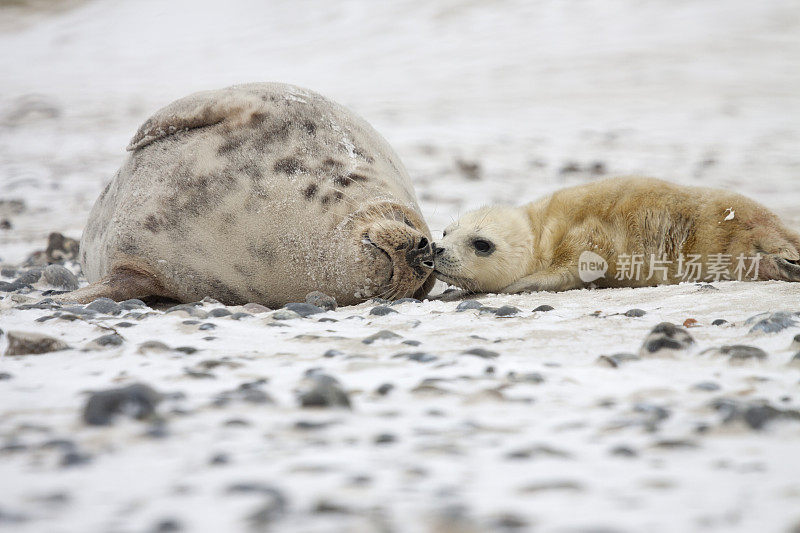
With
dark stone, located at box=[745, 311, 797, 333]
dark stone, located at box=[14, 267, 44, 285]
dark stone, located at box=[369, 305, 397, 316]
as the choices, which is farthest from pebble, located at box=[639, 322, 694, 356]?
dark stone, located at box=[14, 267, 44, 285]

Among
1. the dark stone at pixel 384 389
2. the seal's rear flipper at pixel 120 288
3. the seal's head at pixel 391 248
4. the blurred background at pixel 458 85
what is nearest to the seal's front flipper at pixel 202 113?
the seal's rear flipper at pixel 120 288

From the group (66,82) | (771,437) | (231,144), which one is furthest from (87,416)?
(66,82)

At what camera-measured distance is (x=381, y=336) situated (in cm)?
231

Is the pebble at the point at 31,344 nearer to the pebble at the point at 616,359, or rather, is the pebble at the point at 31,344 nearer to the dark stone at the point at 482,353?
the dark stone at the point at 482,353

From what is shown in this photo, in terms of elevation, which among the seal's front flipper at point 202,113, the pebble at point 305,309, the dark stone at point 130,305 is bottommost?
the pebble at point 305,309

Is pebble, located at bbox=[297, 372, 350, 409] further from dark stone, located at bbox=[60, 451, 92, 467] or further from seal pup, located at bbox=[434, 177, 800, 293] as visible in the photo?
seal pup, located at bbox=[434, 177, 800, 293]

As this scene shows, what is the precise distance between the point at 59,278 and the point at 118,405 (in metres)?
2.83

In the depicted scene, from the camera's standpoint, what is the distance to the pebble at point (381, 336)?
89.7 inches

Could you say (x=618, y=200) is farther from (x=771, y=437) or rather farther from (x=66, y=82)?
(x=66, y=82)

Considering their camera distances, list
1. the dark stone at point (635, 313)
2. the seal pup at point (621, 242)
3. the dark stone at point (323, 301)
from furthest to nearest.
A: the seal pup at point (621, 242)
the dark stone at point (323, 301)
the dark stone at point (635, 313)

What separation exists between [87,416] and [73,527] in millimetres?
421

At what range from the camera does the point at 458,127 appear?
8648 millimetres

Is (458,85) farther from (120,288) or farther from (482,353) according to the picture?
(482,353)

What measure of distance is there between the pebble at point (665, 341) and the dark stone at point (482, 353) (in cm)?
39
